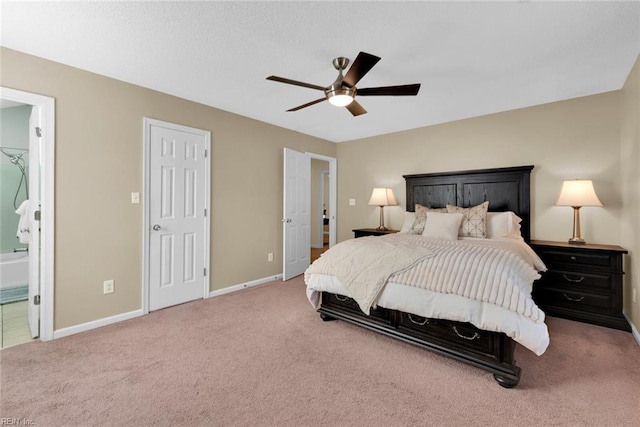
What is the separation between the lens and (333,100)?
239 centimetres

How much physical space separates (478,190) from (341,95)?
2.64 meters

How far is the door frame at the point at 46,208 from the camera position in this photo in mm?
2406

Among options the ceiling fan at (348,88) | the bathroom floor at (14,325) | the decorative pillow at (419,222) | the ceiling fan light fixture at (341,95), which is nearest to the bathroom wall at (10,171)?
the bathroom floor at (14,325)

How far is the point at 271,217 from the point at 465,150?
3.05 meters

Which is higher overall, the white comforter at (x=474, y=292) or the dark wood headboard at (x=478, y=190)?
the dark wood headboard at (x=478, y=190)

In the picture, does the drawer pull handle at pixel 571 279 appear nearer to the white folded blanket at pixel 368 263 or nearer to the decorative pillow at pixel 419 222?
the decorative pillow at pixel 419 222

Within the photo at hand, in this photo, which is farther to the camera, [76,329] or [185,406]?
[76,329]

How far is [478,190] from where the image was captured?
12.7 feet

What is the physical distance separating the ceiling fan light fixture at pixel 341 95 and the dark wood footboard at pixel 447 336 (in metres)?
1.80

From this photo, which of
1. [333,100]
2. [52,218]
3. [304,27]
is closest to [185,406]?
[52,218]

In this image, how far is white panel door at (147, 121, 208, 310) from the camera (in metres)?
3.09

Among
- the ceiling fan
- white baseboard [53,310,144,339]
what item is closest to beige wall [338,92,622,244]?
the ceiling fan

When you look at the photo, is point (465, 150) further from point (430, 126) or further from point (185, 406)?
point (185, 406)

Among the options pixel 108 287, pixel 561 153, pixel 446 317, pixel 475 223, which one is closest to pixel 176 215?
pixel 108 287
